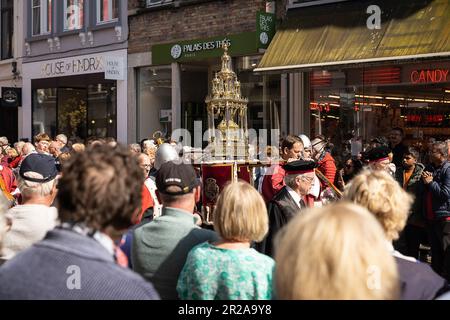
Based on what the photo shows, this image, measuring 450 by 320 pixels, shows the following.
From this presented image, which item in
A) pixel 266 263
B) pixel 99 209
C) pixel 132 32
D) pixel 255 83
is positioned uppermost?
pixel 132 32

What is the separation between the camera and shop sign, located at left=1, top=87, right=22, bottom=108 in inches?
890

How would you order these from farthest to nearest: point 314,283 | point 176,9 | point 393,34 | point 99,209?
point 176,9 < point 393,34 < point 99,209 < point 314,283

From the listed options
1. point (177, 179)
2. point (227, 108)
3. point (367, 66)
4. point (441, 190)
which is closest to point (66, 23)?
point (367, 66)

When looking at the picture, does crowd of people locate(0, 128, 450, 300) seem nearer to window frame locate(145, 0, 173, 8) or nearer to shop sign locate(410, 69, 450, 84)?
shop sign locate(410, 69, 450, 84)

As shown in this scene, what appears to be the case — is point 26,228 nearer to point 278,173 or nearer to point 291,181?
point 291,181

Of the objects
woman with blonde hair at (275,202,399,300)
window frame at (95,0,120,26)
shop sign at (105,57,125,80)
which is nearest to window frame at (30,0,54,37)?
window frame at (95,0,120,26)

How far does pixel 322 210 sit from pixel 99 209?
0.80 meters

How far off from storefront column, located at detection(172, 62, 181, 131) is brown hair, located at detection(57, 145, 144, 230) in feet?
49.2

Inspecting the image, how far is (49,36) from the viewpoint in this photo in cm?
2181

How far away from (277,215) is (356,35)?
7.63 m

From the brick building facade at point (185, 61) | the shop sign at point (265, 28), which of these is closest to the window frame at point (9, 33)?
the brick building facade at point (185, 61)

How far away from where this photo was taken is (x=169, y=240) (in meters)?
4.19
